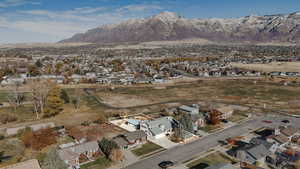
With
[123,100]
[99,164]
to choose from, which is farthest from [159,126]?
[123,100]

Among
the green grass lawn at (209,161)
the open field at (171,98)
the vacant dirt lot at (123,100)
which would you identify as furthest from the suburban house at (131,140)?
the vacant dirt lot at (123,100)

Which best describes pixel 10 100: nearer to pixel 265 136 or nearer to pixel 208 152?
pixel 208 152

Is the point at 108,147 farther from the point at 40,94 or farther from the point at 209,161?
the point at 40,94

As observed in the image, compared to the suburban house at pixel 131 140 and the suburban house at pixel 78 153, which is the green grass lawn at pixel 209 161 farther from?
the suburban house at pixel 78 153

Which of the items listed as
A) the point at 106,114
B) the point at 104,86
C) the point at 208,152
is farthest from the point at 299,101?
the point at 104,86

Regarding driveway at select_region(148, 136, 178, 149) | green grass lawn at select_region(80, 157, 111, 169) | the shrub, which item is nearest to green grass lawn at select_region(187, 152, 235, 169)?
driveway at select_region(148, 136, 178, 149)
